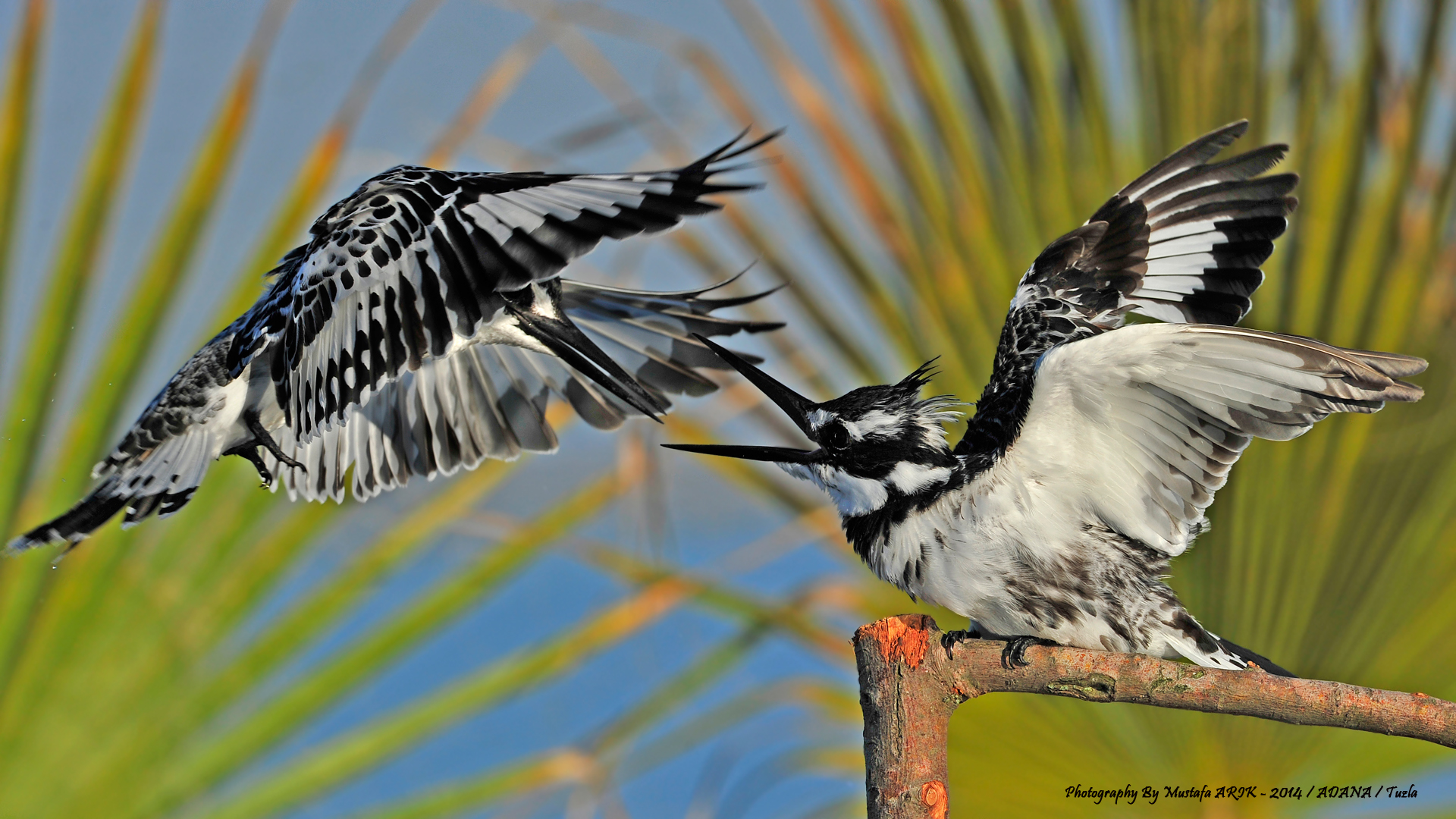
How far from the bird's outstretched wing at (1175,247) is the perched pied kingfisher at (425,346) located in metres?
0.45

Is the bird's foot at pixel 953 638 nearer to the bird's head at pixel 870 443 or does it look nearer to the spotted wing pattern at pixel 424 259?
the bird's head at pixel 870 443

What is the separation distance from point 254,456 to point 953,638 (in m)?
1.01

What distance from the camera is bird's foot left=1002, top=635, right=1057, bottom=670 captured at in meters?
1.10

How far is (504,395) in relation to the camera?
176cm

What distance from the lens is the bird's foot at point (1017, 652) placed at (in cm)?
110

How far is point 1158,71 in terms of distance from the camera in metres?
2.06

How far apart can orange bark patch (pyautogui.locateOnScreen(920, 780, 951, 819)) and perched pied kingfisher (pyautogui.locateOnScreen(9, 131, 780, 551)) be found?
1.95ft

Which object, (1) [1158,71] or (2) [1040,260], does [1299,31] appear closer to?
Result: (1) [1158,71]

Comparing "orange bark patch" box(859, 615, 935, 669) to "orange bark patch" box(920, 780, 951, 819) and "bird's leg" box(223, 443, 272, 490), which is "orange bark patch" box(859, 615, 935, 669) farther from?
"bird's leg" box(223, 443, 272, 490)

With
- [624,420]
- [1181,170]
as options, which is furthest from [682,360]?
[1181,170]

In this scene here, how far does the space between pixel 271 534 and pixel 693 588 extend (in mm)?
831

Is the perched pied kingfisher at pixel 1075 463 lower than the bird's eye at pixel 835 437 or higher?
lower

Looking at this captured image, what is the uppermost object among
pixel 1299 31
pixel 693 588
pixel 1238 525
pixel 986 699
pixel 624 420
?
pixel 1299 31

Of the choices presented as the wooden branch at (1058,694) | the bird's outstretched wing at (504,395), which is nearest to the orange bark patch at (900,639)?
the wooden branch at (1058,694)
